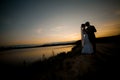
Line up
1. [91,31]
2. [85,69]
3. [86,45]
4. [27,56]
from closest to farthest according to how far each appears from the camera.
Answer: [85,69] < [91,31] < [86,45] < [27,56]

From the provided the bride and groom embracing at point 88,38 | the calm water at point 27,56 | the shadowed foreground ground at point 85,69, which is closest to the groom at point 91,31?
the bride and groom embracing at point 88,38

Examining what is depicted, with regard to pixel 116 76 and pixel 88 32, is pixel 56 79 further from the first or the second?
pixel 88 32

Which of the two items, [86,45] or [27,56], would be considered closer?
[86,45]

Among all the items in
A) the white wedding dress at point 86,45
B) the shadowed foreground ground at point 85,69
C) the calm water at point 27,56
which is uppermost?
the white wedding dress at point 86,45

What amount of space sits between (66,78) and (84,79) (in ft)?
3.55

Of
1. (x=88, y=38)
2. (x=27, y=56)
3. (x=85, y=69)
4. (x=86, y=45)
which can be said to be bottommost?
(x=27, y=56)

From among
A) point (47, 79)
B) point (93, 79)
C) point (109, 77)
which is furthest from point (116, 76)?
point (47, 79)

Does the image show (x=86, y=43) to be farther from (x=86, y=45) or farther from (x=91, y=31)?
(x=91, y=31)

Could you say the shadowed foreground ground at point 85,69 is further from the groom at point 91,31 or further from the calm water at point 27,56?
the calm water at point 27,56

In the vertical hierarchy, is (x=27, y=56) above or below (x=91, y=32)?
below

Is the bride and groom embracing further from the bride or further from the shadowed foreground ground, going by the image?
the shadowed foreground ground

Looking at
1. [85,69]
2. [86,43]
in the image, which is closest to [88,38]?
[86,43]

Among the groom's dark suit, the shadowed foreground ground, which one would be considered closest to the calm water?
the shadowed foreground ground

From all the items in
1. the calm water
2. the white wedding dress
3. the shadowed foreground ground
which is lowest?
the calm water
